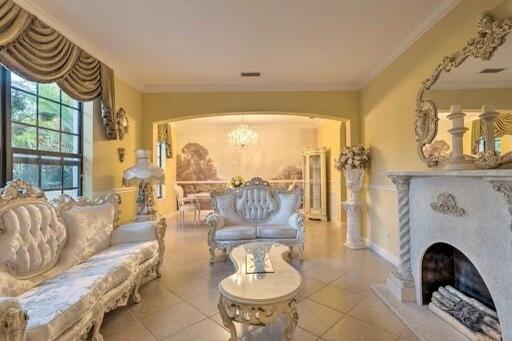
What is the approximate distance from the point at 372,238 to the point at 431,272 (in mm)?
1755

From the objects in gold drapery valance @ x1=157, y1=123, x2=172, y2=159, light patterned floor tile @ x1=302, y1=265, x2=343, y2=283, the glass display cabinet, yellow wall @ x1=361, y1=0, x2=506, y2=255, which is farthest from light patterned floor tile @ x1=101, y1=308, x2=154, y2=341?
the glass display cabinet

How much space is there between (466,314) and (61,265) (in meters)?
3.52

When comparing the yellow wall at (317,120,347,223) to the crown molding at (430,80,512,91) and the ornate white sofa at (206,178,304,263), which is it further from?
the crown molding at (430,80,512,91)

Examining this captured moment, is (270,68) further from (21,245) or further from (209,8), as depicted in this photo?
(21,245)

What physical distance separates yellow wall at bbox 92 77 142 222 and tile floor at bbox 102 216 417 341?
4.29ft

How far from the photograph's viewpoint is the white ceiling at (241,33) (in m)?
2.54

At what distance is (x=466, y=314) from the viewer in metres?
2.05

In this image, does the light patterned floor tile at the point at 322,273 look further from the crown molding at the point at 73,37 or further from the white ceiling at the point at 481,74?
the crown molding at the point at 73,37

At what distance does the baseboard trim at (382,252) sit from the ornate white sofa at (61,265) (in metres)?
3.23

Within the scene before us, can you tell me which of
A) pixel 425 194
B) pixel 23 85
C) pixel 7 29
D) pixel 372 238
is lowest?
pixel 372 238

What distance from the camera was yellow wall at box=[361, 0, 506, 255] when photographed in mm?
2438

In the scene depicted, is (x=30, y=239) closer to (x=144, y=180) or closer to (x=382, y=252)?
(x=144, y=180)

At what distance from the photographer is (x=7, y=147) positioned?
2.43 metres

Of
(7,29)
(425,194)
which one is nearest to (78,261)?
(7,29)
